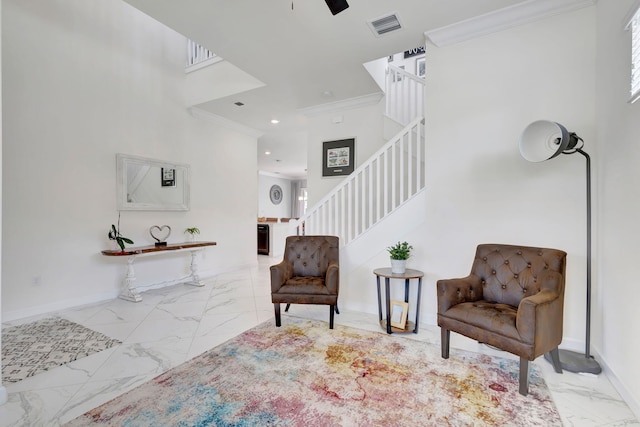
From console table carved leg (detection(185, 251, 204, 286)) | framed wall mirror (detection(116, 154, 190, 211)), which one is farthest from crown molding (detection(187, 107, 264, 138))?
console table carved leg (detection(185, 251, 204, 286))

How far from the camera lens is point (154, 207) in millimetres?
4391

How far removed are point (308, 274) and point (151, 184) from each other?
Answer: 2807 mm

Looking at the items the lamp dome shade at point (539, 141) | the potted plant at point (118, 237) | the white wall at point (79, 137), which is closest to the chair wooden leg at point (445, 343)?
the lamp dome shade at point (539, 141)

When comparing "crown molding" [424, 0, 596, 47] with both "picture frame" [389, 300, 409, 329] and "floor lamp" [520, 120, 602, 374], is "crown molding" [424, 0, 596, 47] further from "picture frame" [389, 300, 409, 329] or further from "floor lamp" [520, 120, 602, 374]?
"picture frame" [389, 300, 409, 329]

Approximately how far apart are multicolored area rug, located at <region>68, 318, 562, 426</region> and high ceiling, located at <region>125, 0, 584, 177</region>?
293 centimetres

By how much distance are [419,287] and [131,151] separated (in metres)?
4.14

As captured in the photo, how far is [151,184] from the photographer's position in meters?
4.37

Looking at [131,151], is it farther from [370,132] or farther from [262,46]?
[370,132]

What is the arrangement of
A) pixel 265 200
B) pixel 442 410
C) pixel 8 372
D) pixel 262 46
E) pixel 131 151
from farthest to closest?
pixel 265 200 → pixel 131 151 → pixel 262 46 → pixel 8 372 → pixel 442 410

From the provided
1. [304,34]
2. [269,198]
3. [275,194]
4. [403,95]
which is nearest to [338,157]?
[403,95]

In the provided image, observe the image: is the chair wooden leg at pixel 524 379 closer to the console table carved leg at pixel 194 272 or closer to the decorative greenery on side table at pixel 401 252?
the decorative greenery on side table at pixel 401 252

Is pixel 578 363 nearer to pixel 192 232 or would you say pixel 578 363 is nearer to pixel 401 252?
pixel 401 252

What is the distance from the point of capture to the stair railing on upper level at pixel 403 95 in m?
4.30

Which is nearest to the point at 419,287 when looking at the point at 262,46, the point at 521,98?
the point at 521,98
